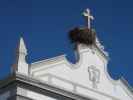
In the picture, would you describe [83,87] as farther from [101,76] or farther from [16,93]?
[16,93]

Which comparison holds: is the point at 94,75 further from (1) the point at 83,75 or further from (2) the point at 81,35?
(2) the point at 81,35

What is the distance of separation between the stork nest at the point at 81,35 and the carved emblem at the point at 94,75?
1605 millimetres

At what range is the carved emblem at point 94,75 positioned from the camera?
39.9 metres

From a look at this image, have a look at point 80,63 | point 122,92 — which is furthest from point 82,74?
point 122,92

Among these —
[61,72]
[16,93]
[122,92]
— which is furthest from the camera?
[122,92]

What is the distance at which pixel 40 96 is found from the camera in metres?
36.7

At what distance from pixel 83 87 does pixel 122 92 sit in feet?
12.1

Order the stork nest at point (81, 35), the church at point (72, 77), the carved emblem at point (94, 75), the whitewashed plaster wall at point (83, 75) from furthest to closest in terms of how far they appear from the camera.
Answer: the stork nest at point (81, 35) → the carved emblem at point (94, 75) → the whitewashed plaster wall at point (83, 75) → the church at point (72, 77)

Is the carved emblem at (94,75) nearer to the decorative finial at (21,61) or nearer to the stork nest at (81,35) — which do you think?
the stork nest at (81,35)

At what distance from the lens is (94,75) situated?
40.1 m

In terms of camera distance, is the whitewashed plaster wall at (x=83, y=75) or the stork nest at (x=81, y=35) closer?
the whitewashed plaster wall at (x=83, y=75)

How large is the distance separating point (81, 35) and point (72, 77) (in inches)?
115

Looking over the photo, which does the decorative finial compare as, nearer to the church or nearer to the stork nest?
the church

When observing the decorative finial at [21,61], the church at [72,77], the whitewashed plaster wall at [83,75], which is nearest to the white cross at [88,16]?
the church at [72,77]
